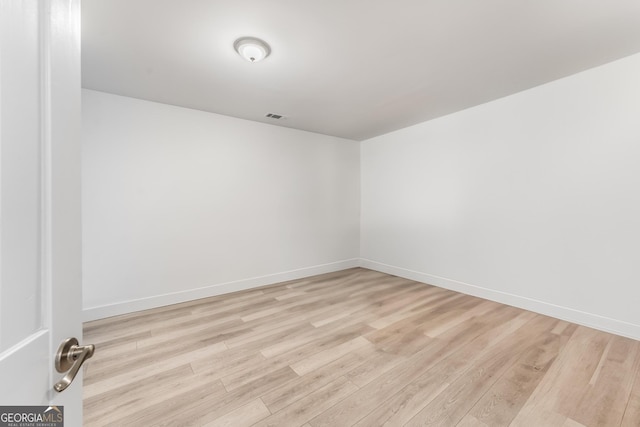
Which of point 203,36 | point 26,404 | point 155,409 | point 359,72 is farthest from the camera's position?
point 359,72

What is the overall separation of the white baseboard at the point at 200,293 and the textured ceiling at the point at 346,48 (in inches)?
95.4

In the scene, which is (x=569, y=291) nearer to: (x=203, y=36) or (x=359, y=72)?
(x=359, y=72)

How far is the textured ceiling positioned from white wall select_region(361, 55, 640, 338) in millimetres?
372

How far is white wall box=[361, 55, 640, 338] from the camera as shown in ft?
7.59

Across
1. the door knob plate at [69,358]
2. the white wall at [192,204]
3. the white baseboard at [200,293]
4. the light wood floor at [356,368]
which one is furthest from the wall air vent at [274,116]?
the door knob plate at [69,358]

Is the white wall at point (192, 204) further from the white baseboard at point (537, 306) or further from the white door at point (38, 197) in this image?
the white door at point (38, 197)

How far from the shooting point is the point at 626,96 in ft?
7.49

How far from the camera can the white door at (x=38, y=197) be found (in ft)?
1.44

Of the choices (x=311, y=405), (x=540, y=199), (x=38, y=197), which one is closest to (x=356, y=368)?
→ (x=311, y=405)

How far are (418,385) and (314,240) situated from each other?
9.59ft

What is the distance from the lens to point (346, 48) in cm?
204

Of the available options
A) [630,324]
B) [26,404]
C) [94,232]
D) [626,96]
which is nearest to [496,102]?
[626,96]

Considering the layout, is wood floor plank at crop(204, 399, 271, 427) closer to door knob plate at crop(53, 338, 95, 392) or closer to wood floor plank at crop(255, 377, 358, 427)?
wood floor plank at crop(255, 377, 358, 427)

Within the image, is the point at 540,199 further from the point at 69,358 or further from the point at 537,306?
the point at 69,358
